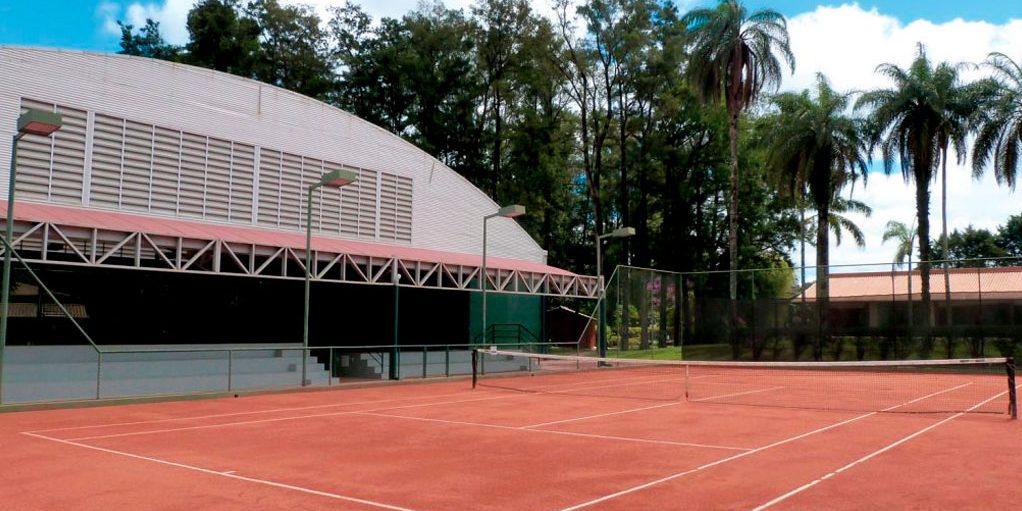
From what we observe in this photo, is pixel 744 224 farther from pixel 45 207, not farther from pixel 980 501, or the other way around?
pixel 980 501

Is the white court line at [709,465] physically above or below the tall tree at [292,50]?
below

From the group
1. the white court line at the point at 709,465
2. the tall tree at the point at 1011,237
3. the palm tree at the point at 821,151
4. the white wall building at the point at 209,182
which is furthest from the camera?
the tall tree at the point at 1011,237

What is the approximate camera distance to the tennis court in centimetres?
824

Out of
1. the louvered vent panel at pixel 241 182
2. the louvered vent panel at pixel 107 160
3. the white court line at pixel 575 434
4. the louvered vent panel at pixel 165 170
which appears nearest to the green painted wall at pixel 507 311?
the louvered vent panel at pixel 241 182

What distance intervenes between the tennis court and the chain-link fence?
13226mm

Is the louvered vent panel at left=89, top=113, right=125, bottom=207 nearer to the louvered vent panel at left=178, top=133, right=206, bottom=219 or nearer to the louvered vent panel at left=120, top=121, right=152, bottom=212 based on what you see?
the louvered vent panel at left=120, top=121, right=152, bottom=212

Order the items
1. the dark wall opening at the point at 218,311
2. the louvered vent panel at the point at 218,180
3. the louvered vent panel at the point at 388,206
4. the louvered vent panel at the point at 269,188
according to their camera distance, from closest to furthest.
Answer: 1. the dark wall opening at the point at 218,311
2. the louvered vent panel at the point at 218,180
3. the louvered vent panel at the point at 269,188
4. the louvered vent panel at the point at 388,206

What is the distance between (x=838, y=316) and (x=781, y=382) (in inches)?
396

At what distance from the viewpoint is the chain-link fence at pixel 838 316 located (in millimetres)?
32125

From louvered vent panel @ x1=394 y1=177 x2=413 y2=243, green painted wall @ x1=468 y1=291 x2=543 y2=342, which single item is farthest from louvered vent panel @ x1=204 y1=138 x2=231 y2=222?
green painted wall @ x1=468 y1=291 x2=543 y2=342

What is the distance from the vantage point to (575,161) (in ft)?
212

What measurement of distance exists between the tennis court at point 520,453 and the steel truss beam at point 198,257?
147 inches

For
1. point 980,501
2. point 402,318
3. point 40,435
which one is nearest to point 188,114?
point 402,318

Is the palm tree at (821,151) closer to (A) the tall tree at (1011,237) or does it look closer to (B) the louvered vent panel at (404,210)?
(B) the louvered vent panel at (404,210)
